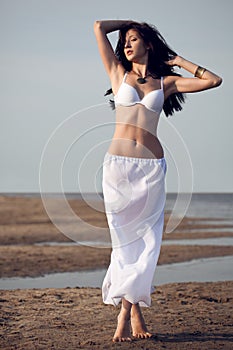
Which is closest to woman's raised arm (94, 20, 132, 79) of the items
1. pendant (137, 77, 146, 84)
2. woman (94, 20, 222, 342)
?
woman (94, 20, 222, 342)

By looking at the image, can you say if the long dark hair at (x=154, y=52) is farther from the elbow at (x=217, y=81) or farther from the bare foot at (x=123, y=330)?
the bare foot at (x=123, y=330)

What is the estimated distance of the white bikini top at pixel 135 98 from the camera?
616 centimetres

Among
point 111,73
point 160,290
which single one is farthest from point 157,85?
point 160,290

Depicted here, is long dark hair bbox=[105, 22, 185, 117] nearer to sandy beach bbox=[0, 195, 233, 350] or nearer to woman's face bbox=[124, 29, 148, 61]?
woman's face bbox=[124, 29, 148, 61]

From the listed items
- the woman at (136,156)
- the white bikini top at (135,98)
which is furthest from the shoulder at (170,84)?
the white bikini top at (135,98)

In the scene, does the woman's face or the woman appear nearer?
the woman

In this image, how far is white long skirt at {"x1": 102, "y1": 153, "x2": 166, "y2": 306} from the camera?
20.3 feet

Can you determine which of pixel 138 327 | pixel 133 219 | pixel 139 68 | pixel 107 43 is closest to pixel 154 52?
pixel 139 68

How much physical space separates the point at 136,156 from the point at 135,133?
0.67ft

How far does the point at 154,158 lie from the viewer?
6.25m

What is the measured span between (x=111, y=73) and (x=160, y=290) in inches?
182

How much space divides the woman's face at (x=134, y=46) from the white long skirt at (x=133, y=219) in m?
0.94

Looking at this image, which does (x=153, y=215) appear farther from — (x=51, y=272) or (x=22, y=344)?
(x=51, y=272)

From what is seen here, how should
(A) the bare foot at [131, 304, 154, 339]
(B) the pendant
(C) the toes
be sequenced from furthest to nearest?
1. (A) the bare foot at [131, 304, 154, 339]
2. (C) the toes
3. (B) the pendant
